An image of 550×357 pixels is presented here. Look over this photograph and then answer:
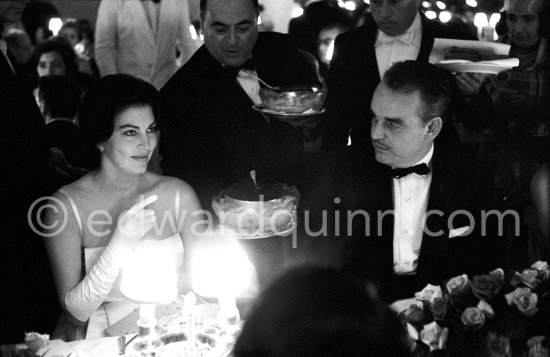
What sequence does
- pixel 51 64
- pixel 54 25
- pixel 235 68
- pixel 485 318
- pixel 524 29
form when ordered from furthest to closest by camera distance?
pixel 54 25 < pixel 51 64 < pixel 524 29 < pixel 235 68 < pixel 485 318

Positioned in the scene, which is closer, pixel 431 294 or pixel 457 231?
pixel 431 294

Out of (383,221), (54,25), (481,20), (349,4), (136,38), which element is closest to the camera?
(383,221)

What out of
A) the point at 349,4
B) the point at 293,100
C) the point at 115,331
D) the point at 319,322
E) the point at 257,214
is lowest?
the point at 115,331

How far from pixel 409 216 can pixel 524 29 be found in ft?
5.69

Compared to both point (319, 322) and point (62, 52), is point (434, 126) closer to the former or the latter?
point (319, 322)

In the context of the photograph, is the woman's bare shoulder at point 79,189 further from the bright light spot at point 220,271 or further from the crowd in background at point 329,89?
the bright light spot at point 220,271

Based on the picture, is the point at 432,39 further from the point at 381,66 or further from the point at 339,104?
the point at 339,104

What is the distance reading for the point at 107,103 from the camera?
289cm

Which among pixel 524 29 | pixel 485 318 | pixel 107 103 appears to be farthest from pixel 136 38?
pixel 485 318

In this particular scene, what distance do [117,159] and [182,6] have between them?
2.58 meters

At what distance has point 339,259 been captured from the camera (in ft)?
10.1

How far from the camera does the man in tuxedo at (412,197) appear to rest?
9.56 ft

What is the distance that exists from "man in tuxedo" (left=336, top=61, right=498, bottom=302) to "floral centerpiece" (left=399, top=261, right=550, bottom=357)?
2.65 feet

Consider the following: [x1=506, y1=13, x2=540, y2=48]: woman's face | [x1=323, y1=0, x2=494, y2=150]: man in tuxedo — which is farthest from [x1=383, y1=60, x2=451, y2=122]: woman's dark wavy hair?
[x1=506, y1=13, x2=540, y2=48]: woman's face
